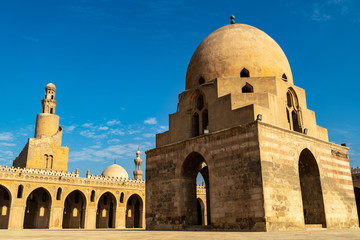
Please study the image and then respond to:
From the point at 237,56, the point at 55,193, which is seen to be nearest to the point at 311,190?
the point at 237,56

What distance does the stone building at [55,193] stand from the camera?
27125mm

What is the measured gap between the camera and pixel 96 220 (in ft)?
111

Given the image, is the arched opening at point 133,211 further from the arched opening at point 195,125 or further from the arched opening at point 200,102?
the arched opening at point 200,102

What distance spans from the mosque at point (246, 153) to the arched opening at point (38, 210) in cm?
1727

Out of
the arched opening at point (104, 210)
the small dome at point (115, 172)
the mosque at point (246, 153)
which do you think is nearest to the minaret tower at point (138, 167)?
the small dome at point (115, 172)

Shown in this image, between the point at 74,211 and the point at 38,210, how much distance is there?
363cm

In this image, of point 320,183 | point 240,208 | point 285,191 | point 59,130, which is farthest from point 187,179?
point 59,130

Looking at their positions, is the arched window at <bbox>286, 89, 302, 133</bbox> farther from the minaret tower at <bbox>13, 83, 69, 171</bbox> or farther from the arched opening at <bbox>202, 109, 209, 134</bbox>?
the minaret tower at <bbox>13, 83, 69, 171</bbox>

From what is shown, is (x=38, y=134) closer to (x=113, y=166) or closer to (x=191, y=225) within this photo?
(x=113, y=166)

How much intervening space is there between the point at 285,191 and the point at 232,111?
3.82m

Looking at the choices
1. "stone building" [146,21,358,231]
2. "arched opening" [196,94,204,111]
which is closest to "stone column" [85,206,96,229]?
"stone building" [146,21,358,231]

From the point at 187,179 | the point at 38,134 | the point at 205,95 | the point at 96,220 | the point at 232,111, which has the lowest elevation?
the point at 96,220

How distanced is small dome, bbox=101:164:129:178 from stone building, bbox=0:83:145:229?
4.62 meters

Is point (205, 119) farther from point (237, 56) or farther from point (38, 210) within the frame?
point (38, 210)
